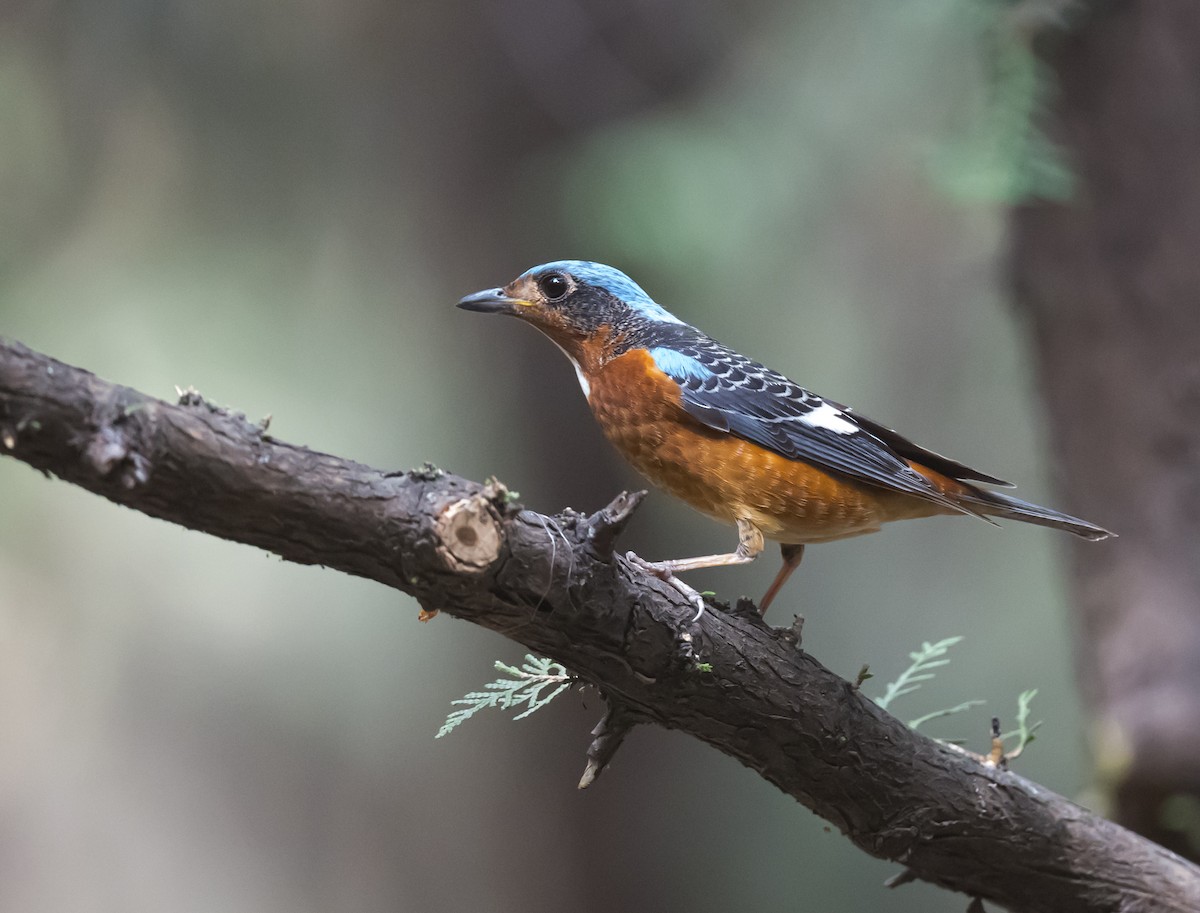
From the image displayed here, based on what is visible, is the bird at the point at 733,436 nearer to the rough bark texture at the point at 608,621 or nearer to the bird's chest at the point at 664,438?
the bird's chest at the point at 664,438

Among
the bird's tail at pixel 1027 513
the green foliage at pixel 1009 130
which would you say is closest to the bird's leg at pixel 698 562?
the bird's tail at pixel 1027 513

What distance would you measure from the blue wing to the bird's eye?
0.35m

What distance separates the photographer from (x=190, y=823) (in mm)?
6246

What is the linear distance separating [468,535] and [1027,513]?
203 centimetres

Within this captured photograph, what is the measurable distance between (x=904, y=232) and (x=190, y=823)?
6.33m

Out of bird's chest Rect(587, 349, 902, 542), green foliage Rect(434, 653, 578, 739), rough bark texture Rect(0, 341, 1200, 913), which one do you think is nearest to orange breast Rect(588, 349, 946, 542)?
bird's chest Rect(587, 349, 902, 542)

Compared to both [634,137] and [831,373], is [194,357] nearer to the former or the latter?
[634,137]

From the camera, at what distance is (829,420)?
127 inches

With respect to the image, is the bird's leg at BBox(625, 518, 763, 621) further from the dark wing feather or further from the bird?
the dark wing feather

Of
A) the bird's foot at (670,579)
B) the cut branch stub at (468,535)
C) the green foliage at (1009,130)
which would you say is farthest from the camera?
the green foliage at (1009,130)

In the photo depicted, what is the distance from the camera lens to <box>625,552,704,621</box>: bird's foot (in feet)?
7.80

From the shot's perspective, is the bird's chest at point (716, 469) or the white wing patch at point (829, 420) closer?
the bird's chest at point (716, 469)

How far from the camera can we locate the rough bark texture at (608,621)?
1592 mm

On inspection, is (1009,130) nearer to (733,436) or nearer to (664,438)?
(733,436)
